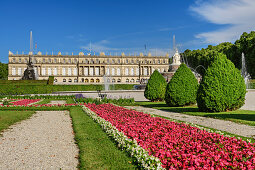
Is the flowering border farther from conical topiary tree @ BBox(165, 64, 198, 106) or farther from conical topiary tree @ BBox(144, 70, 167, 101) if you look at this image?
conical topiary tree @ BBox(144, 70, 167, 101)

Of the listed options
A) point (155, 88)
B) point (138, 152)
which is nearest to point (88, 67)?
point (155, 88)

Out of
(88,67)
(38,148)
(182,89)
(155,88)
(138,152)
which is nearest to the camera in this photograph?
(138,152)

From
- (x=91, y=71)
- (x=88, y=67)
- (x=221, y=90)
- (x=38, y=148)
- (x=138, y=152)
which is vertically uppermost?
(x=88, y=67)

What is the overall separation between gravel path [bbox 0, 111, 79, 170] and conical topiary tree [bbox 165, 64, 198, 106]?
6949 millimetres

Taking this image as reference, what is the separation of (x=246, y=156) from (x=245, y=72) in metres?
43.7

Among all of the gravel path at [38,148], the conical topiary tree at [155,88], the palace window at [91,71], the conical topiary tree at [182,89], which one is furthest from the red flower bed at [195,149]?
the palace window at [91,71]

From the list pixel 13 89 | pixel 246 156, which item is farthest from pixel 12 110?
pixel 13 89

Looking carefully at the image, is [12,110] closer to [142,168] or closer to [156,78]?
[156,78]

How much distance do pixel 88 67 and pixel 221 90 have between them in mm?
73844

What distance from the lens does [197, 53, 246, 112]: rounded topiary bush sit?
10.3 m

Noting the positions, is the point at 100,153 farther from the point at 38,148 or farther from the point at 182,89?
the point at 182,89

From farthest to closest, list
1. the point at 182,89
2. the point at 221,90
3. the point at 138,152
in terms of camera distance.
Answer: the point at 182,89, the point at 221,90, the point at 138,152

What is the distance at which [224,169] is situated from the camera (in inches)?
138

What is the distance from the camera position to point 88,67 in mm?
81938
